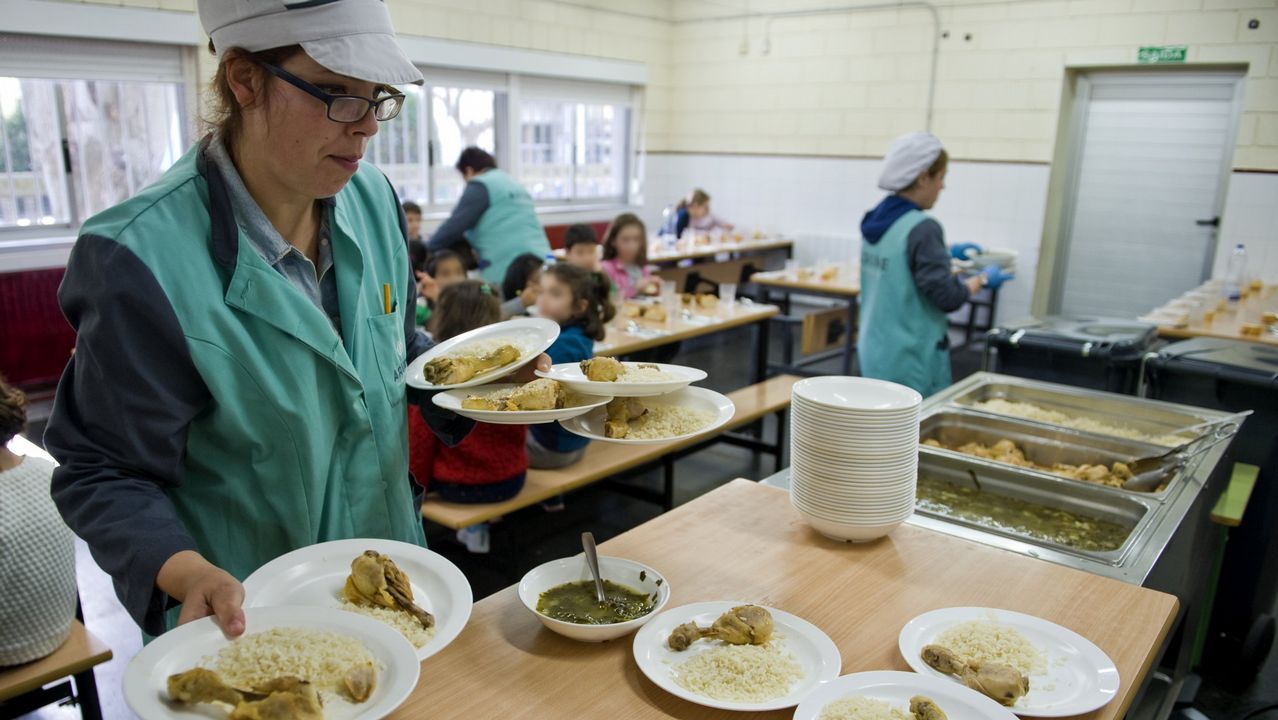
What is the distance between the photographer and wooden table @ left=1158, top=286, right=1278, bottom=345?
13.3 feet

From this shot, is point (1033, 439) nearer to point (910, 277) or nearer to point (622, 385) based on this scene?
point (910, 277)

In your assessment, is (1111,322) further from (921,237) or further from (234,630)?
(234,630)

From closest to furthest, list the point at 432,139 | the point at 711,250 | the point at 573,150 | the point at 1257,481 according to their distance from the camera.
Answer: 1. the point at 1257,481
2. the point at 711,250
3. the point at 432,139
4. the point at 573,150

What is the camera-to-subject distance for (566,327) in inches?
125

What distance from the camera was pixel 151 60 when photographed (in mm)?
5645

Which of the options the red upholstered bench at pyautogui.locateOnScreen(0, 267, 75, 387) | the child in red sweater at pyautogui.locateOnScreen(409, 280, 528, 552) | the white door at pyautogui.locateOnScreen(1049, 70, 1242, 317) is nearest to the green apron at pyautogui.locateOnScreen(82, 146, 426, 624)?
the child in red sweater at pyautogui.locateOnScreen(409, 280, 528, 552)

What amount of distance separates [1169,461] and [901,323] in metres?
1.59

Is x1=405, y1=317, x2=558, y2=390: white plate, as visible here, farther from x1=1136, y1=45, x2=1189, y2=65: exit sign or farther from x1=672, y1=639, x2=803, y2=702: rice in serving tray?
x1=1136, y1=45, x2=1189, y2=65: exit sign

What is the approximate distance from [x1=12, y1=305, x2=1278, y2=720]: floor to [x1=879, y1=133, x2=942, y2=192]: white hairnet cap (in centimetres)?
166

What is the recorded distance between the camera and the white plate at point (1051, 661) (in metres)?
1.13

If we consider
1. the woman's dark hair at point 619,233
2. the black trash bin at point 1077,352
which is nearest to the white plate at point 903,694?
the black trash bin at point 1077,352

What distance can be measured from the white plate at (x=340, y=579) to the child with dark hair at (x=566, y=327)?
1847mm

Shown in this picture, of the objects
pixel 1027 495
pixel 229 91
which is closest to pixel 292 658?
pixel 229 91

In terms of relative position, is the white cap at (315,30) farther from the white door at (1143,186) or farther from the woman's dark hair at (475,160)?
the white door at (1143,186)
